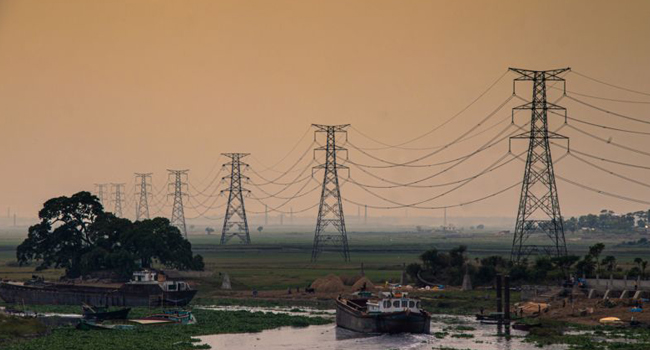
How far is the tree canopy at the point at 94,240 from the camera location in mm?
174375

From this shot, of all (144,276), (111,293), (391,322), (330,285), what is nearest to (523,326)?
(391,322)

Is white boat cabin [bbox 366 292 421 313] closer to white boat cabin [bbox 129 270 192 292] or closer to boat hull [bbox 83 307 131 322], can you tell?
boat hull [bbox 83 307 131 322]

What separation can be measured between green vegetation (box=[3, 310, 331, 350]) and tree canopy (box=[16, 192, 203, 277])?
4421cm

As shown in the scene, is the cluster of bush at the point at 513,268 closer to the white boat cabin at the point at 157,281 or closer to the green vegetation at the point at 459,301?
the green vegetation at the point at 459,301

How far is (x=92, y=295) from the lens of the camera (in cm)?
14800

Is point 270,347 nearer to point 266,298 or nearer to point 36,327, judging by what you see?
point 36,327

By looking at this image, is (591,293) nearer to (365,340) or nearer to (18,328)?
(365,340)

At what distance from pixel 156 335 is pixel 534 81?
71.5m

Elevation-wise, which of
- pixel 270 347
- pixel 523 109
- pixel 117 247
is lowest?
pixel 270 347

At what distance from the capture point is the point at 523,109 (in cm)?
15138

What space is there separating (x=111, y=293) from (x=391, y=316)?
167 feet

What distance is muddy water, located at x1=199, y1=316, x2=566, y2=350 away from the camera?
9962 centimetres

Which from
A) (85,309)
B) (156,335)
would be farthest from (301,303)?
(156,335)

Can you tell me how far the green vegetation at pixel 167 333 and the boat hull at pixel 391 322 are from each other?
846 cm
